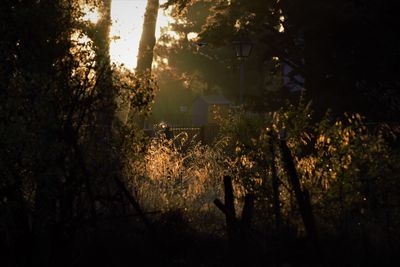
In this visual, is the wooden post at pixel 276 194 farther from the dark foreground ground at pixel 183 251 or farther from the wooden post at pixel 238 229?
the wooden post at pixel 238 229

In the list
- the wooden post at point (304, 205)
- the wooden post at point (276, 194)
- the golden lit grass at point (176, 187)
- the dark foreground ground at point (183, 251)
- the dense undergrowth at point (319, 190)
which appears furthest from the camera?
the golden lit grass at point (176, 187)

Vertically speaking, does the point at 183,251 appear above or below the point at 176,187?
below

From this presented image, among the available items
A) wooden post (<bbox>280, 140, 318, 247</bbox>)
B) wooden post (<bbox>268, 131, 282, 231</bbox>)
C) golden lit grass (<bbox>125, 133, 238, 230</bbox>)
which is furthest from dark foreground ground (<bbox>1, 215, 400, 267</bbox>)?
golden lit grass (<bbox>125, 133, 238, 230</bbox>)

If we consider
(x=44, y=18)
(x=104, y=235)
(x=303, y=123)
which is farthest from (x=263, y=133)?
(x=44, y=18)

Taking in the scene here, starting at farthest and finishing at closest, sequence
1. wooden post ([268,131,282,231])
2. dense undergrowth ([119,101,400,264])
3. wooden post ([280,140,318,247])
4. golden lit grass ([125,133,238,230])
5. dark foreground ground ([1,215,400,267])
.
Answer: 1. golden lit grass ([125,133,238,230])
2. wooden post ([268,131,282,231])
3. dense undergrowth ([119,101,400,264])
4. wooden post ([280,140,318,247])
5. dark foreground ground ([1,215,400,267])

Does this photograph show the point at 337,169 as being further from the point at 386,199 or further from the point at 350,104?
the point at 350,104

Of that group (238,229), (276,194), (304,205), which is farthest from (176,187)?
(304,205)

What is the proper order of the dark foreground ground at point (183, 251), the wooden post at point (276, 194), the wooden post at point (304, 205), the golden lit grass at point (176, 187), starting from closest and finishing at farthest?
the dark foreground ground at point (183, 251), the wooden post at point (304, 205), the wooden post at point (276, 194), the golden lit grass at point (176, 187)

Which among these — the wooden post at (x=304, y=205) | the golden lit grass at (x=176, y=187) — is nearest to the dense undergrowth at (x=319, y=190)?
the golden lit grass at (x=176, y=187)

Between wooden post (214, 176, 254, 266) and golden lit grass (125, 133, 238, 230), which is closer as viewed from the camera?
wooden post (214, 176, 254, 266)

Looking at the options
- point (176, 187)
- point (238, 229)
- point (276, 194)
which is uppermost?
point (176, 187)

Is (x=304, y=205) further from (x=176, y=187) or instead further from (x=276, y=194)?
(x=176, y=187)

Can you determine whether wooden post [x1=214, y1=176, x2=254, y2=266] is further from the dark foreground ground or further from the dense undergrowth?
the dense undergrowth

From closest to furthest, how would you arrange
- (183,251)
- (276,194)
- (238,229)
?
1. (238,229)
2. (183,251)
3. (276,194)
